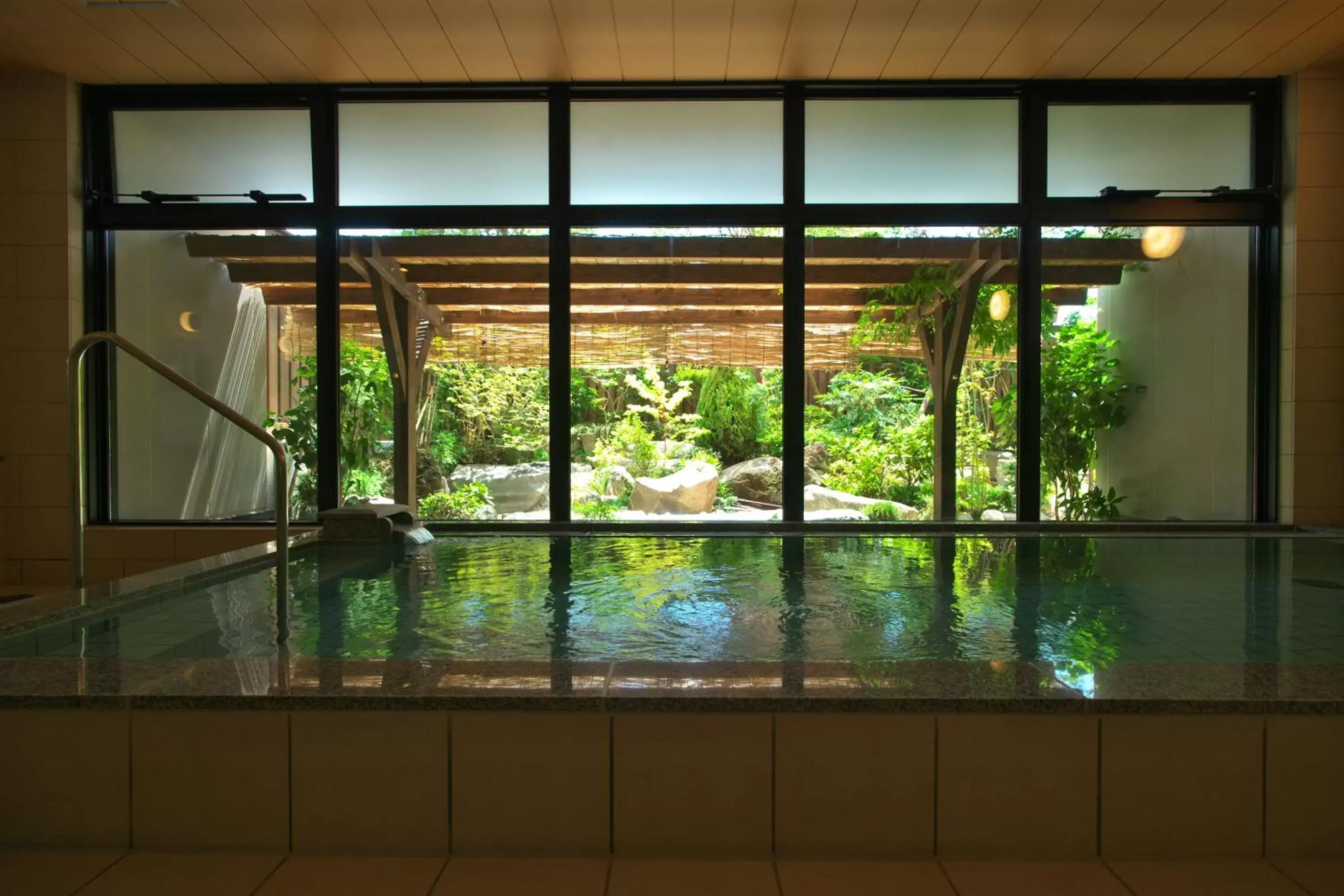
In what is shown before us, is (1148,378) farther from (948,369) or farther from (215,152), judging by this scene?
(215,152)

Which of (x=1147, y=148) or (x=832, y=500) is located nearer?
(x=1147, y=148)

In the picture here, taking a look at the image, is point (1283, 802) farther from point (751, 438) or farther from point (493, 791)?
point (751, 438)

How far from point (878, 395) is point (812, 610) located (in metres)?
2.52

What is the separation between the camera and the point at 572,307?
4938 mm

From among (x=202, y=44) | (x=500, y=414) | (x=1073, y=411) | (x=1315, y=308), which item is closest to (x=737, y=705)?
(x=500, y=414)

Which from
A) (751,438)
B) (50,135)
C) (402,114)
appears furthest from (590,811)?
(50,135)

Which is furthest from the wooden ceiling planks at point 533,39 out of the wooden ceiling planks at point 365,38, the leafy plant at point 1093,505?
the leafy plant at point 1093,505

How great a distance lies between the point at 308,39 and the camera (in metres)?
4.12

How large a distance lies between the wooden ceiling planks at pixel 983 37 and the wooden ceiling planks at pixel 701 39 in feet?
3.88

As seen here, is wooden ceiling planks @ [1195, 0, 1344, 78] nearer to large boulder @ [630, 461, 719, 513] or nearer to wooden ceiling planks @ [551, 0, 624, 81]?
wooden ceiling planks @ [551, 0, 624, 81]

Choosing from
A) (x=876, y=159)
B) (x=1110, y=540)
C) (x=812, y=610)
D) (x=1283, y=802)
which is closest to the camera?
(x=1283, y=802)

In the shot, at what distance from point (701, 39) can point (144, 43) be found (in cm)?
286

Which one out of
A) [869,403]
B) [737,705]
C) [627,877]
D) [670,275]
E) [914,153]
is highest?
[914,153]

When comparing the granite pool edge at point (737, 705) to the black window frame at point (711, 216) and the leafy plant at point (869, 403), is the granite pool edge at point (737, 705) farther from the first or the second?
the leafy plant at point (869, 403)
